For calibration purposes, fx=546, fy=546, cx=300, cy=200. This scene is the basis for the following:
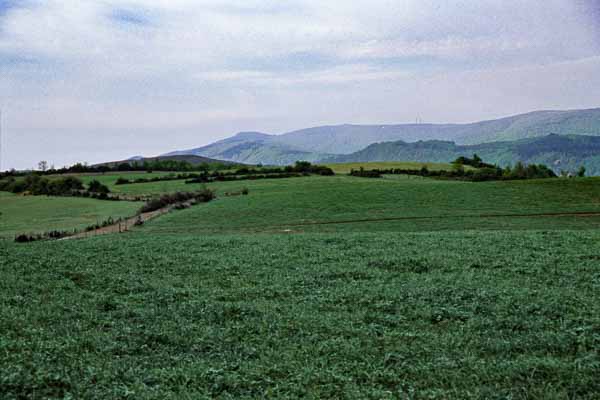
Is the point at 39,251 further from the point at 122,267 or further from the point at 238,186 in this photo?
the point at 238,186

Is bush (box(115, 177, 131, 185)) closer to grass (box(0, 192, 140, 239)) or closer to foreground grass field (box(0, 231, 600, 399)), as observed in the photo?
grass (box(0, 192, 140, 239))

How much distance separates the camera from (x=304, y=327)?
932cm

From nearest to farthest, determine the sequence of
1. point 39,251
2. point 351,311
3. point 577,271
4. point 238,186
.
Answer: point 351,311 → point 577,271 → point 39,251 → point 238,186

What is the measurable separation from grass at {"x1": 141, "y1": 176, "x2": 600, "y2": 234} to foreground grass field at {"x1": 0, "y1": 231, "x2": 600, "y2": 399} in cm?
1959

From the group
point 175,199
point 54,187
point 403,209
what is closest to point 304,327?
point 403,209

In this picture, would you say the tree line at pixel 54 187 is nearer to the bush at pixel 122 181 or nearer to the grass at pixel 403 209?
the bush at pixel 122 181

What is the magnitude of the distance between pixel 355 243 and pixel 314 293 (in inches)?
352

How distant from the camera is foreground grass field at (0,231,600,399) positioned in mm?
6586

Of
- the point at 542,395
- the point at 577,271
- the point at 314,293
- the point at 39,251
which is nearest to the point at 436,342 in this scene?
the point at 542,395

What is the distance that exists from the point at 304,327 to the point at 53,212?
2003 inches

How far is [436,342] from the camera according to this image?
8367 millimetres

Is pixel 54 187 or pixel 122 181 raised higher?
pixel 122 181

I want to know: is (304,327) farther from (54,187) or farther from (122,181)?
(122,181)

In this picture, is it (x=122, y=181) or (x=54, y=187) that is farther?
(x=122, y=181)
